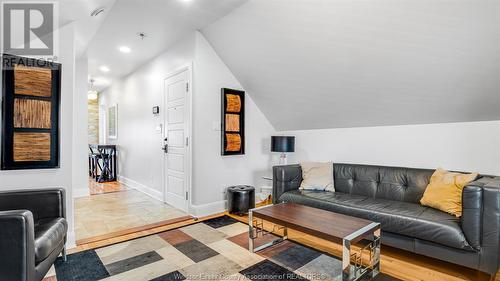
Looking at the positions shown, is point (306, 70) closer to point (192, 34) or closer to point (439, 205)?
point (192, 34)

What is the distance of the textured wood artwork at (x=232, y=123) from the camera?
377cm

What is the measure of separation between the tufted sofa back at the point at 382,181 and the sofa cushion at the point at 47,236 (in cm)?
294

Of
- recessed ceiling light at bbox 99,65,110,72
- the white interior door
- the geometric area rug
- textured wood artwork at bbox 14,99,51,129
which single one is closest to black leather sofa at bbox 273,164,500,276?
the geometric area rug

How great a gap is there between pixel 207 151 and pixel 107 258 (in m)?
1.72

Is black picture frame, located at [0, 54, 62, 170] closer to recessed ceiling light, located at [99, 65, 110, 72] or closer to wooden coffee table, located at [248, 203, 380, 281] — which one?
wooden coffee table, located at [248, 203, 380, 281]

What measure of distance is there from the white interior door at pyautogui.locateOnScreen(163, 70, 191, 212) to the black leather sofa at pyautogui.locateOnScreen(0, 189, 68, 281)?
1.70 metres

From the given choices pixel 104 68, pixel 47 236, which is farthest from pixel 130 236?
pixel 104 68

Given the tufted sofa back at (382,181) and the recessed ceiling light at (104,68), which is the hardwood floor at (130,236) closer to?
the tufted sofa back at (382,181)

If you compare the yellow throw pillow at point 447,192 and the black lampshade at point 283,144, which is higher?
the black lampshade at point 283,144

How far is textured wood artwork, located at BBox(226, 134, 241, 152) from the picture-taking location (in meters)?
3.76

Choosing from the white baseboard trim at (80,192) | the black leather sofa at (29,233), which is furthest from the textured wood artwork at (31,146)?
the white baseboard trim at (80,192)

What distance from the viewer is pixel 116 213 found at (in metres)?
3.63

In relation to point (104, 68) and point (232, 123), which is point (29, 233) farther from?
point (104, 68)

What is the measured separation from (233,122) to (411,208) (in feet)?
8.08
